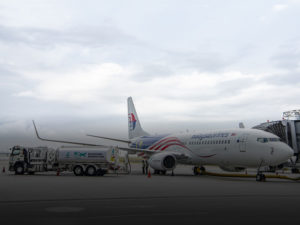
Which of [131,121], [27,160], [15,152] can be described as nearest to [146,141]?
[131,121]

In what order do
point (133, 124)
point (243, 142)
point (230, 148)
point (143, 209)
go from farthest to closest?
point (133, 124) < point (230, 148) < point (243, 142) < point (143, 209)

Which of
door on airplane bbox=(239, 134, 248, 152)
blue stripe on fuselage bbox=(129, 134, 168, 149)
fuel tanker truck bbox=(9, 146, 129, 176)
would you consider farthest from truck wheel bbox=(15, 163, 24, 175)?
door on airplane bbox=(239, 134, 248, 152)

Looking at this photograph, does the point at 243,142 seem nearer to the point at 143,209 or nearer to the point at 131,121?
the point at 143,209

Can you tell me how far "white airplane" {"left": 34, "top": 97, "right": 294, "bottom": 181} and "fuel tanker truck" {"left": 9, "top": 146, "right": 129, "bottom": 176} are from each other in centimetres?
363

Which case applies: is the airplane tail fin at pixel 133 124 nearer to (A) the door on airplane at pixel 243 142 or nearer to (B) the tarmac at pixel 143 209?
(A) the door on airplane at pixel 243 142

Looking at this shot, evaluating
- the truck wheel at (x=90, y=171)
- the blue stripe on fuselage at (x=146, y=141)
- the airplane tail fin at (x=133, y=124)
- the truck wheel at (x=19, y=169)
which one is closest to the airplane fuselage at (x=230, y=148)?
the blue stripe on fuselage at (x=146, y=141)

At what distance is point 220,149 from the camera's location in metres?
24.3

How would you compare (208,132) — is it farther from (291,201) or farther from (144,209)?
(144,209)

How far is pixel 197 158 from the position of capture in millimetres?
27141

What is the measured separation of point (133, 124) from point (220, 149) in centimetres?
1709

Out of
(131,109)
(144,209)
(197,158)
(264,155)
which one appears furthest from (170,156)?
(144,209)

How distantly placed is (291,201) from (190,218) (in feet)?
16.0

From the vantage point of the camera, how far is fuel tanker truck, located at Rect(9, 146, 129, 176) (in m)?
26.8

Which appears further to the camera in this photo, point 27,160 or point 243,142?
point 27,160
